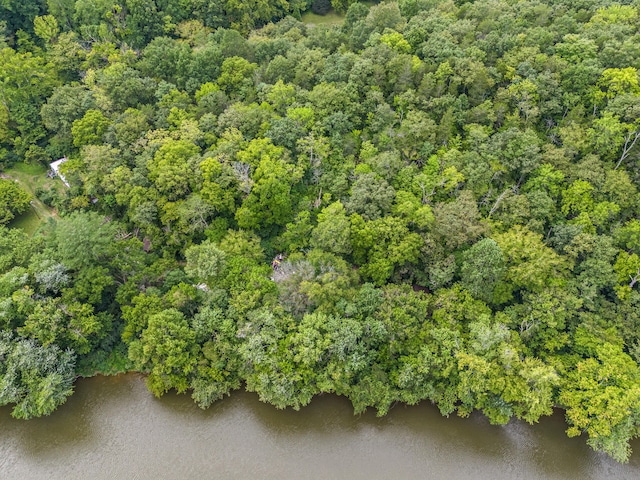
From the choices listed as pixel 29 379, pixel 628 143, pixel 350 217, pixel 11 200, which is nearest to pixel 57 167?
Answer: pixel 11 200

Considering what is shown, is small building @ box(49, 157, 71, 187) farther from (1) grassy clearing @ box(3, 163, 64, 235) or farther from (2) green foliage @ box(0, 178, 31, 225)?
(2) green foliage @ box(0, 178, 31, 225)

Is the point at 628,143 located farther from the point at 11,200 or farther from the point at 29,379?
the point at 11,200

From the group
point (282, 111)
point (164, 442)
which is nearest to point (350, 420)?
point (164, 442)

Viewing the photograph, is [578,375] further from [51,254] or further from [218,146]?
[51,254]

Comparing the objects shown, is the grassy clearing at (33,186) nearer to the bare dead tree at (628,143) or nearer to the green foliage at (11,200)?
the green foliage at (11,200)

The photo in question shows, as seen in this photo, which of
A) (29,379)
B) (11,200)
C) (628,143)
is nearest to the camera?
(29,379)

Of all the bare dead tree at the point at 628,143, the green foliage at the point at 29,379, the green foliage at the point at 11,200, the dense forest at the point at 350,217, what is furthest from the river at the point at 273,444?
the bare dead tree at the point at 628,143
